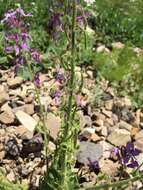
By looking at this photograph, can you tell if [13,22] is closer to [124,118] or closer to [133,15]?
[124,118]

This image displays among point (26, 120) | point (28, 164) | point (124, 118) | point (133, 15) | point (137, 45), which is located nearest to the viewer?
point (28, 164)

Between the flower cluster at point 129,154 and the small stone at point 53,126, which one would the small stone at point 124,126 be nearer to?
the small stone at point 53,126

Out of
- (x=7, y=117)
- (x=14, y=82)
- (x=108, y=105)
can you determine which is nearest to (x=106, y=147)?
(x=108, y=105)

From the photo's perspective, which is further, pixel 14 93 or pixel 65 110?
pixel 14 93

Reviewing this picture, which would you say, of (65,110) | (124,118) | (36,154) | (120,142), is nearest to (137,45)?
(124,118)

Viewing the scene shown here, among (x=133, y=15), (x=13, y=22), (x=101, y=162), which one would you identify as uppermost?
(x=13, y=22)

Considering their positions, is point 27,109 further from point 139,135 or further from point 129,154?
point 129,154
